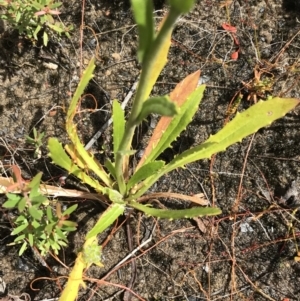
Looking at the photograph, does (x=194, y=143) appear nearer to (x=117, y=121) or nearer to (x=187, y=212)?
(x=117, y=121)

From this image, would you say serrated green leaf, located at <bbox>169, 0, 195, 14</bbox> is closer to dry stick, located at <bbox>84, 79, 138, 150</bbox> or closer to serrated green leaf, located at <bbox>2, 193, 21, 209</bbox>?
serrated green leaf, located at <bbox>2, 193, 21, 209</bbox>

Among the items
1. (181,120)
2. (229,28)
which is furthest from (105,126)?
(229,28)

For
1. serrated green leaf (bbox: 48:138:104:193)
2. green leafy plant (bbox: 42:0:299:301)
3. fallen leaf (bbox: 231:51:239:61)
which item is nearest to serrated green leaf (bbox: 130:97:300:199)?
green leafy plant (bbox: 42:0:299:301)

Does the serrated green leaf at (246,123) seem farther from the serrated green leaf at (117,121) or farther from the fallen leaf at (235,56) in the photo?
the fallen leaf at (235,56)

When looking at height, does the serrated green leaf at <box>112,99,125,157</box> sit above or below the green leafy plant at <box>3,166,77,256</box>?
above

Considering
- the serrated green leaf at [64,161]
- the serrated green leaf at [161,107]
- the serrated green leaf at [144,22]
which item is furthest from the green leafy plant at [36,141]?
the serrated green leaf at [144,22]
